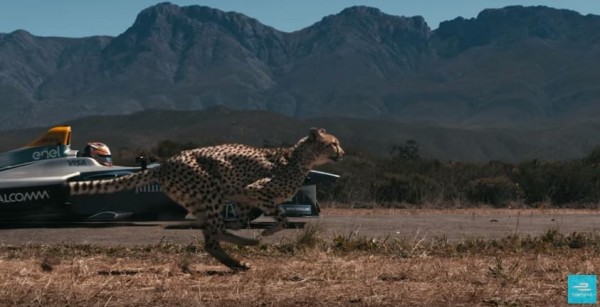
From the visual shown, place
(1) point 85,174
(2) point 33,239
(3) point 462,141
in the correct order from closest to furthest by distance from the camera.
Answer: (2) point 33,239 → (1) point 85,174 → (3) point 462,141

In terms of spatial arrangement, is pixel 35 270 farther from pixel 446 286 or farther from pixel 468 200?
pixel 468 200

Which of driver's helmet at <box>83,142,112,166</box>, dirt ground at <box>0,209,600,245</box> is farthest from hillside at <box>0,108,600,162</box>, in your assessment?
driver's helmet at <box>83,142,112,166</box>

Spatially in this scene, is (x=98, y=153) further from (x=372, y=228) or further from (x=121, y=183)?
(x=121, y=183)

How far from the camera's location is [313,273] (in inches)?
424

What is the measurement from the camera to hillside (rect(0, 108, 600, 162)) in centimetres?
10250

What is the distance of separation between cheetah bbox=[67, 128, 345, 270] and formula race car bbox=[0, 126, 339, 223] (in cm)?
393

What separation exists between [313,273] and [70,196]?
8.40m

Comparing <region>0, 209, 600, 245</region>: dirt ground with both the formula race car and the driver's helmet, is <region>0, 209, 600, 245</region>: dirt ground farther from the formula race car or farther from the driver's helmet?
Result: the driver's helmet

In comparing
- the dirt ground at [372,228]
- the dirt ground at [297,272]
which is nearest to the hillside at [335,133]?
the dirt ground at [372,228]

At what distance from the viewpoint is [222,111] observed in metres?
123

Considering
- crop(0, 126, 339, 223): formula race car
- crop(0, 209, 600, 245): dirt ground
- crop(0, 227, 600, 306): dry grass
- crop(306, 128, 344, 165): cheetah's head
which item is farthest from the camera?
crop(0, 126, 339, 223): formula race car

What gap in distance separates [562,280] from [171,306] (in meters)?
4.18

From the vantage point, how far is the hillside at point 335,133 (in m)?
102

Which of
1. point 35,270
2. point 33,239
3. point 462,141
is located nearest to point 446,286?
point 35,270
